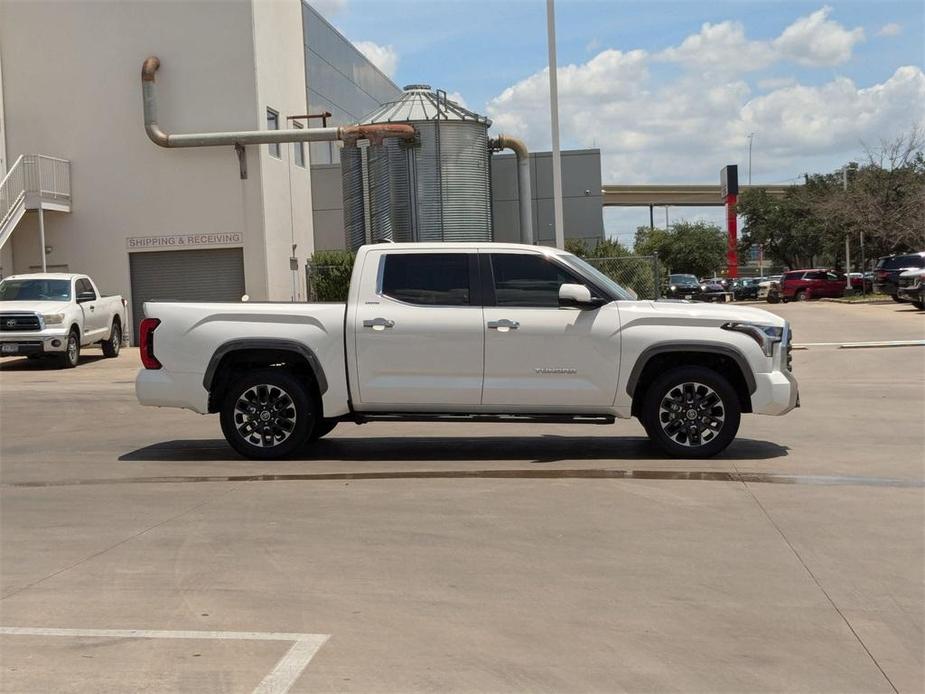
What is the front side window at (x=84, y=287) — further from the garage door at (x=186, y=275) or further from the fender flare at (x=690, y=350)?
the fender flare at (x=690, y=350)

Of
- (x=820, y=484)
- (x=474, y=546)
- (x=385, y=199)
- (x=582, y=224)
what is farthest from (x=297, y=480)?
(x=582, y=224)

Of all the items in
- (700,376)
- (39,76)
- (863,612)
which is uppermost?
(39,76)

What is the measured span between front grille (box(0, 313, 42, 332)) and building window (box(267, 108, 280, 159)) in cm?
1043

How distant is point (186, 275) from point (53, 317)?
775 cm

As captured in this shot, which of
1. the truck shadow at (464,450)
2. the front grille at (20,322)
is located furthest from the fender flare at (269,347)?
the front grille at (20,322)

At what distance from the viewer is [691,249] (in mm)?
97688

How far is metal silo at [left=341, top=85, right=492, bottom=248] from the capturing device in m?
31.1

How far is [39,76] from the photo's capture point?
98.0 feet

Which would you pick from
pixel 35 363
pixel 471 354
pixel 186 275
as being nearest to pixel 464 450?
pixel 471 354

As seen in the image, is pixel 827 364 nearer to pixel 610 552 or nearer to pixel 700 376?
pixel 700 376

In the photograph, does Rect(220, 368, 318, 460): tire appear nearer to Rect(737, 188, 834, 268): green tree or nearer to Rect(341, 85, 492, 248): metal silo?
Rect(341, 85, 492, 248): metal silo

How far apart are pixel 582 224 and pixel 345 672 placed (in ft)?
126

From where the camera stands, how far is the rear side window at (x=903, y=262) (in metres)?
38.6

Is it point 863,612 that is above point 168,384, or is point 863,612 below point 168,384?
below
